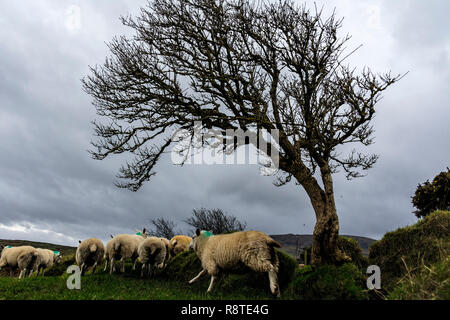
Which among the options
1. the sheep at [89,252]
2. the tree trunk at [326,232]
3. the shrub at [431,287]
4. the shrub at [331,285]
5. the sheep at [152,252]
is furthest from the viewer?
the sheep at [89,252]

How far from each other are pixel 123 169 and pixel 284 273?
6927 mm

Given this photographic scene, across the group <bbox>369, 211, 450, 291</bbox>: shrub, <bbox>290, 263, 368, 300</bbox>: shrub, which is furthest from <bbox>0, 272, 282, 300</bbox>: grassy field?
<bbox>369, 211, 450, 291</bbox>: shrub

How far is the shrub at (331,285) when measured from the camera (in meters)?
6.70

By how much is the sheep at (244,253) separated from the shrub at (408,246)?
4165mm

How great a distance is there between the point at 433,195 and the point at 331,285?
1467 centimetres

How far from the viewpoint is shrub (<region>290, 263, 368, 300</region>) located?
6.70 m

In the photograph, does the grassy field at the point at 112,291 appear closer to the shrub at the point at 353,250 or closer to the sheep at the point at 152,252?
the sheep at the point at 152,252

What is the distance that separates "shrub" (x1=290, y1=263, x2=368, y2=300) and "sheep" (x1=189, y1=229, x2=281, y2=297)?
0.79m

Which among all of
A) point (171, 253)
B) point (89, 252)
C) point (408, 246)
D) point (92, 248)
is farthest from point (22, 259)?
point (408, 246)

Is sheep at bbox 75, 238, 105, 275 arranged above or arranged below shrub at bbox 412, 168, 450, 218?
below

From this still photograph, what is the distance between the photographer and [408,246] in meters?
10.3

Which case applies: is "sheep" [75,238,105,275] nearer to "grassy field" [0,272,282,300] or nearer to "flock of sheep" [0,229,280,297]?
"flock of sheep" [0,229,280,297]

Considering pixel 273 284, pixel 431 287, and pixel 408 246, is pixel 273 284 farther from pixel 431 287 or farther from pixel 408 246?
pixel 408 246

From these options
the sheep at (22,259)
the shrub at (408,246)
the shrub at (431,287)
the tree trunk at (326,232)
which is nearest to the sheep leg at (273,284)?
the shrub at (431,287)
